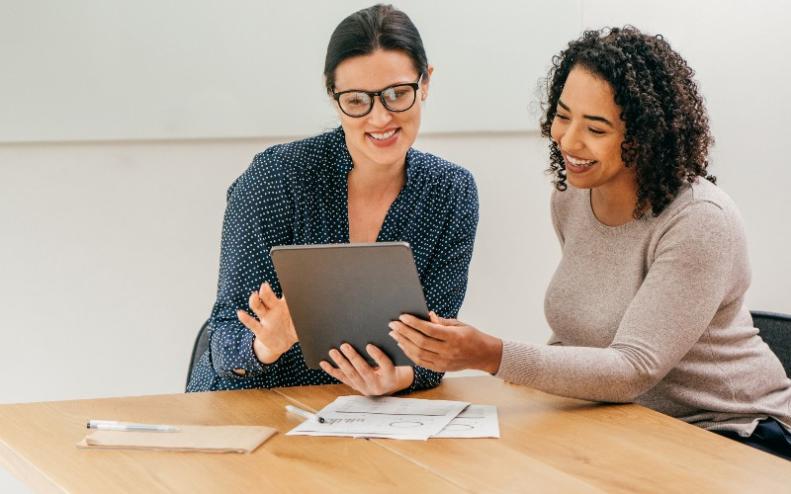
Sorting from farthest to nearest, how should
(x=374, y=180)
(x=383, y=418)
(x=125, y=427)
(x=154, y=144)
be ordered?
1. (x=154, y=144)
2. (x=374, y=180)
3. (x=383, y=418)
4. (x=125, y=427)

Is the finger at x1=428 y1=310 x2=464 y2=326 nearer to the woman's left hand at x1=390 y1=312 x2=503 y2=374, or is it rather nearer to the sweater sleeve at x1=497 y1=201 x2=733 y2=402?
the woman's left hand at x1=390 y1=312 x2=503 y2=374

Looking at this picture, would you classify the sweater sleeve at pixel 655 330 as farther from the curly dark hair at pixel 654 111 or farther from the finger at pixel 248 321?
the finger at pixel 248 321

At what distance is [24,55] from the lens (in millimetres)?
2584

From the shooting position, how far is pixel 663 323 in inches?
73.1

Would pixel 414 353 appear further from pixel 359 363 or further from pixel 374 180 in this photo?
pixel 374 180

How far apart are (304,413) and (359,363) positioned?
0.44ft

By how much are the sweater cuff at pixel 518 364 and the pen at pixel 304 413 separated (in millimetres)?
337

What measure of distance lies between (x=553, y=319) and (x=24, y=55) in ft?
5.00

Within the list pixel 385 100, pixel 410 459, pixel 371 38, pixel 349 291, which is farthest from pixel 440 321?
pixel 371 38

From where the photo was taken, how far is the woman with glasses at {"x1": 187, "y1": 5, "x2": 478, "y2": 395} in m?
2.05

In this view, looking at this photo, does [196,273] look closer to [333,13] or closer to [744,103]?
[333,13]

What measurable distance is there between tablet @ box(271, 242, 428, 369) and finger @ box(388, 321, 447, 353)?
2 cm

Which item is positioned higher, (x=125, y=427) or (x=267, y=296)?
(x=267, y=296)

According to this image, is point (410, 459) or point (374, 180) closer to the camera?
point (410, 459)
